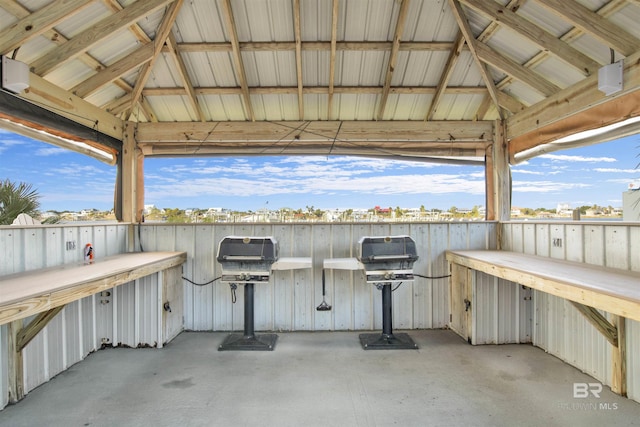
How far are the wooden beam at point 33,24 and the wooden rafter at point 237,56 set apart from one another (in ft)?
4.68

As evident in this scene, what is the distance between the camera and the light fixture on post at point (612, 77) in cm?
283

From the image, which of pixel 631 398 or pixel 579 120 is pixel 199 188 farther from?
pixel 631 398

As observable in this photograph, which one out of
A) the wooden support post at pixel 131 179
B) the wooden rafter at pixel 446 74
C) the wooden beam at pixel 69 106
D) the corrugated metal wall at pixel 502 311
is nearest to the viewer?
the wooden beam at pixel 69 106

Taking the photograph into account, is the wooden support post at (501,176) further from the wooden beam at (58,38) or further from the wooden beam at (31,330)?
the wooden beam at (31,330)

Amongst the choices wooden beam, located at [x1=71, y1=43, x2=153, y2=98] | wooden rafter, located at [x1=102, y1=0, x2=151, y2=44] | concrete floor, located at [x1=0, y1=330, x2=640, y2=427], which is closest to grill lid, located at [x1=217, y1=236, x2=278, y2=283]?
concrete floor, located at [x1=0, y1=330, x2=640, y2=427]

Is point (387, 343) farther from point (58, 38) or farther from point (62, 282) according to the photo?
point (58, 38)

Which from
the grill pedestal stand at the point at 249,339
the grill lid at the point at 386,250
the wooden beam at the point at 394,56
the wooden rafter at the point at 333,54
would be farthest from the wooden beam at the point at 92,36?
the grill lid at the point at 386,250

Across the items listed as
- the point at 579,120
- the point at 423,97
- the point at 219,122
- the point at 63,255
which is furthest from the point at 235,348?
the point at 579,120

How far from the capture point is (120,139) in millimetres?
4426

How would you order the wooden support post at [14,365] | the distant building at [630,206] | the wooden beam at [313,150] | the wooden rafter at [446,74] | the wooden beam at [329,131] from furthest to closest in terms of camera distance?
the wooden beam at [313,150]
the wooden beam at [329,131]
the wooden rafter at [446,74]
the distant building at [630,206]
the wooden support post at [14,365]

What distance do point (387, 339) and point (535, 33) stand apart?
135 inches

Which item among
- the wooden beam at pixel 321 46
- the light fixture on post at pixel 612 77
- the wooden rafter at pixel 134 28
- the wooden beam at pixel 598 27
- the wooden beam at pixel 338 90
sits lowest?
the light fixture on post at pixel 612 77

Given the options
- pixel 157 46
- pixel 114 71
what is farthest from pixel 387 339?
pixel 114 71

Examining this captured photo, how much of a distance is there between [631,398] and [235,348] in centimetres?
345
